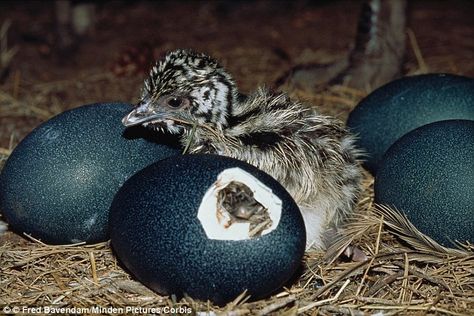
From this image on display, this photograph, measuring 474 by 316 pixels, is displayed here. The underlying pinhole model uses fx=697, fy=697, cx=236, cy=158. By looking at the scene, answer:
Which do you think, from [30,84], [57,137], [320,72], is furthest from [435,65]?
[57,137]

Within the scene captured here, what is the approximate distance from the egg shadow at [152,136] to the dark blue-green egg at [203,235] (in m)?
0.72

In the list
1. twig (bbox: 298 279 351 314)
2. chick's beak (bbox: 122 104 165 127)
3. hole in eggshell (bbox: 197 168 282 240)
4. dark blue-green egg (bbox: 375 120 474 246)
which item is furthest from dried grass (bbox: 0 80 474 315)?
chick's beak (bbox: 122 104 165 127)

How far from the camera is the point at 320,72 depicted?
25.0ft

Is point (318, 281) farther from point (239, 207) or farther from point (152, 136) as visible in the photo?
point (152, 136)

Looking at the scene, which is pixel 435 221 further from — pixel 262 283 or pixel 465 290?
pixel 262 283

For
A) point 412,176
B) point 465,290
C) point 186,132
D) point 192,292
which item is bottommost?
point 465,290

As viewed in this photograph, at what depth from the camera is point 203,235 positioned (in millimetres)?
3615

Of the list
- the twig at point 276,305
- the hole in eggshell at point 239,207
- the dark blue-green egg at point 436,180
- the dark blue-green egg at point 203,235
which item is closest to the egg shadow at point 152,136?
the dark blue-green egg at point 203,235

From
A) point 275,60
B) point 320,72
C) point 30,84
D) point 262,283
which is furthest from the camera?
point 275,60

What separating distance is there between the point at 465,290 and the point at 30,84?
5715 mm

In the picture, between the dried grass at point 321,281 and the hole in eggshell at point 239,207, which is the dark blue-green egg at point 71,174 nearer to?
the dried grass at point 321,281

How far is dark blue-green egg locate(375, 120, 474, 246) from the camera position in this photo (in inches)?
166

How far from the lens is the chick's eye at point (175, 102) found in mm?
4324

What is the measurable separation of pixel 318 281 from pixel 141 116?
1.49 meters
